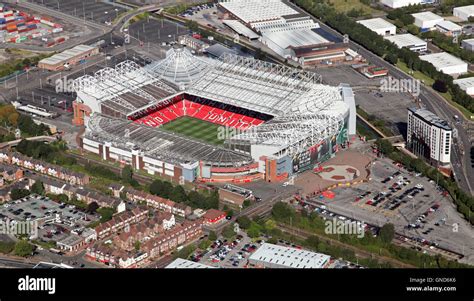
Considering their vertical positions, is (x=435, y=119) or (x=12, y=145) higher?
(x=435, y=119)

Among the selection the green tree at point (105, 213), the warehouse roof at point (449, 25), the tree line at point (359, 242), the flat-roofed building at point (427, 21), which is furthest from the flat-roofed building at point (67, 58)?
the tree line at point (359, 242)

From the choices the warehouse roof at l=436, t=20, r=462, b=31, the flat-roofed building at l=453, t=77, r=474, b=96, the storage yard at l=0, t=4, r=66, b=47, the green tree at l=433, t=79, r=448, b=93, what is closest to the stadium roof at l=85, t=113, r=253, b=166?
the green tree at l=433, t=79, r=448, b=93

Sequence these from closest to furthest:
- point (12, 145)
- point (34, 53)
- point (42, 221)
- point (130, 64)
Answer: point (42, 221) → point (12, 145) → point (130, 64) → point (34, 53)

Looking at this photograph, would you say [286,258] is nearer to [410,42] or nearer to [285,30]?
[410,42]

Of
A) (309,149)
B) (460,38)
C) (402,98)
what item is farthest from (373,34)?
(309,149)

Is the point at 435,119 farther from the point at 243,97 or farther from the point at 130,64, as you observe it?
the point at 130,64

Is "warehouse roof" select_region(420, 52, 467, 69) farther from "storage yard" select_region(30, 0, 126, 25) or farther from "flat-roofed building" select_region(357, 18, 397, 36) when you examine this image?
"storage yard" select_region(30, 0, 126, 25)
